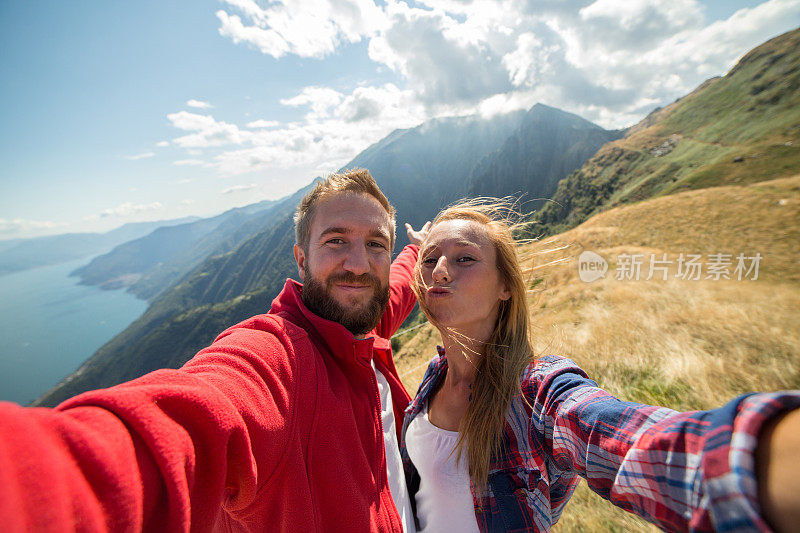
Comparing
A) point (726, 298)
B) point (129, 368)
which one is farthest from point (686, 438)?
point (129, 368)

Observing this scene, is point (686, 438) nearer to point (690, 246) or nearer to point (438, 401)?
point (438, 401)

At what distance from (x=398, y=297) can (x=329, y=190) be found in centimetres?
212

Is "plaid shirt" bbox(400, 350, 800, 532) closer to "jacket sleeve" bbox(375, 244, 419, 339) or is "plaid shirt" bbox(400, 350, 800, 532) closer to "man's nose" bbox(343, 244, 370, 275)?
"jacket sleeve" bbox(375, 244, 419, 339)

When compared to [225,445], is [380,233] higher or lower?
higher

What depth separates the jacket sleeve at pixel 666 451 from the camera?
0.85m

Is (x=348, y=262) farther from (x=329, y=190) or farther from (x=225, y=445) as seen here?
(x=225, y=445)

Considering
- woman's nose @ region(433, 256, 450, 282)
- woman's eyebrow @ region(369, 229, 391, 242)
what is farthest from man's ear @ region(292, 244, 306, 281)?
woman's nose @ region(433, 256, 450, 282)

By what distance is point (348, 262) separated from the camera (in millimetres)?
2787

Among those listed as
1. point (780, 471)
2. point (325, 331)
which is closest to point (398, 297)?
point (325, 331)

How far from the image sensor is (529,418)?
2236mm

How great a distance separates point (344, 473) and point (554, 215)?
330 feet

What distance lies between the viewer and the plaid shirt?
2.84 feet

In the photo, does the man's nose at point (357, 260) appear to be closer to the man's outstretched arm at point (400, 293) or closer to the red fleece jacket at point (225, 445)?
the red fleece jacket at point (225, 445)

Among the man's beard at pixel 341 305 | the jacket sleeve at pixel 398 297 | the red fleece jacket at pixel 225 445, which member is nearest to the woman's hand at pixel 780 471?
the red fleece jacket at pixel 225 445
